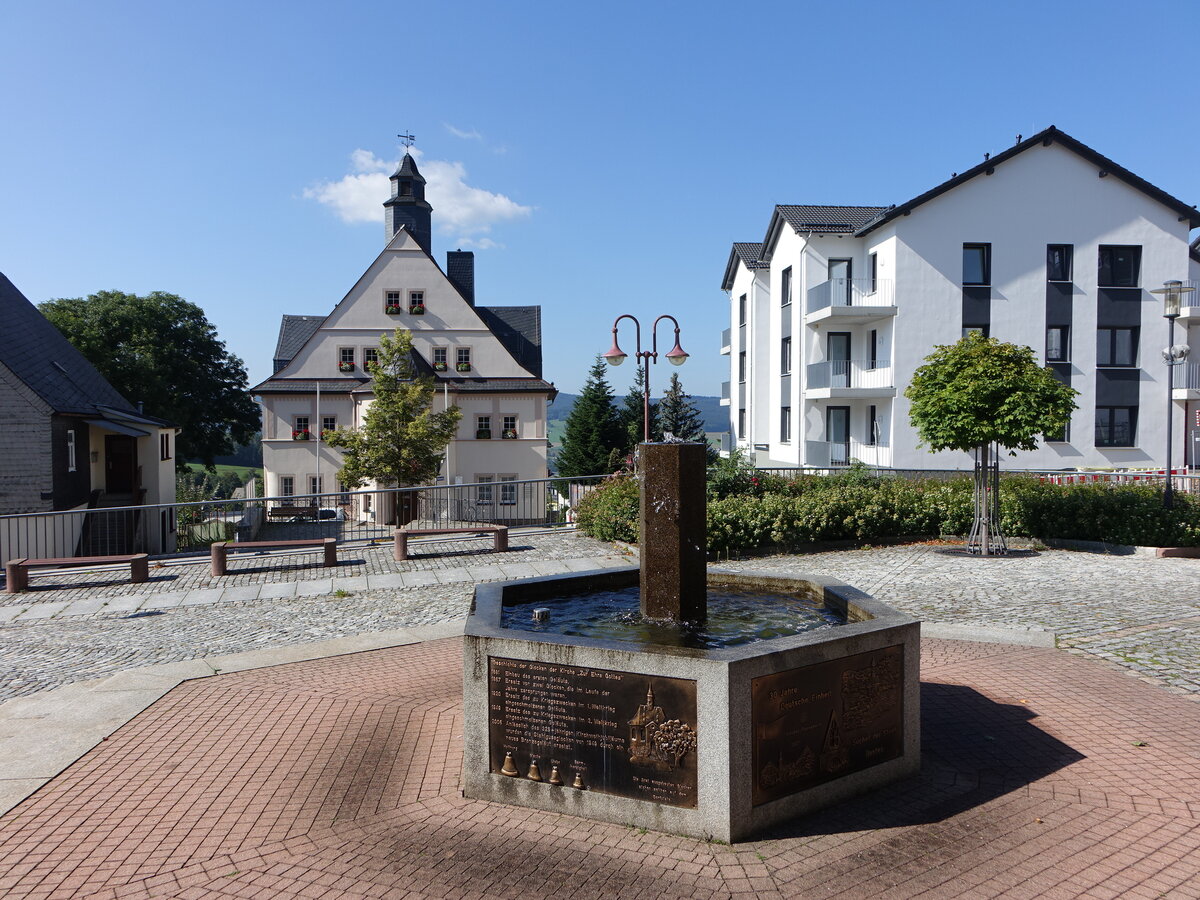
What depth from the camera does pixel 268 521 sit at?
35.4 m

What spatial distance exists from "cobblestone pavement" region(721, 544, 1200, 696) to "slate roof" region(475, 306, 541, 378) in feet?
111

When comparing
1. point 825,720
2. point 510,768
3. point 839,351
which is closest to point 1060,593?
point 825,720

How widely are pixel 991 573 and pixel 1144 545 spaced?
4577 mm

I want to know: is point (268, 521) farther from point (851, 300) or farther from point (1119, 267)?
point (1119, 267)

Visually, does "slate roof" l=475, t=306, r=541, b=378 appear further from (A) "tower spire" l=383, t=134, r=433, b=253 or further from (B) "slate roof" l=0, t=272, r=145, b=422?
(B) "slate roof" l=0, t=272, r=145, b=422

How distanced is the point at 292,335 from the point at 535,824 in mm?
49139

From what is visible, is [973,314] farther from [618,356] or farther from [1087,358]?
[618,356]

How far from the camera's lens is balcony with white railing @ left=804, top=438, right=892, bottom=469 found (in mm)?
30781

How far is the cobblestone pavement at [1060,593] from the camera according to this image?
9305 mm

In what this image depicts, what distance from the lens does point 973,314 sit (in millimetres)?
29344

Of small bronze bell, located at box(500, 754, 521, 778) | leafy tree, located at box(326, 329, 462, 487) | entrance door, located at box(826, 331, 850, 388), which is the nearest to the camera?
small bronze bell, located at box(500, 754, 521, 778)

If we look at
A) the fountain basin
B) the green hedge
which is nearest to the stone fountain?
the fountain basin

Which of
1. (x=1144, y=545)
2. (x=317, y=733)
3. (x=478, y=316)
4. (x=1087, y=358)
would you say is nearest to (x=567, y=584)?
(x=317, y=733)

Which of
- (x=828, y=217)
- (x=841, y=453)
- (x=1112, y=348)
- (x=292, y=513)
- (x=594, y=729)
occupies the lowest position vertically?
(x=292, y=513)
